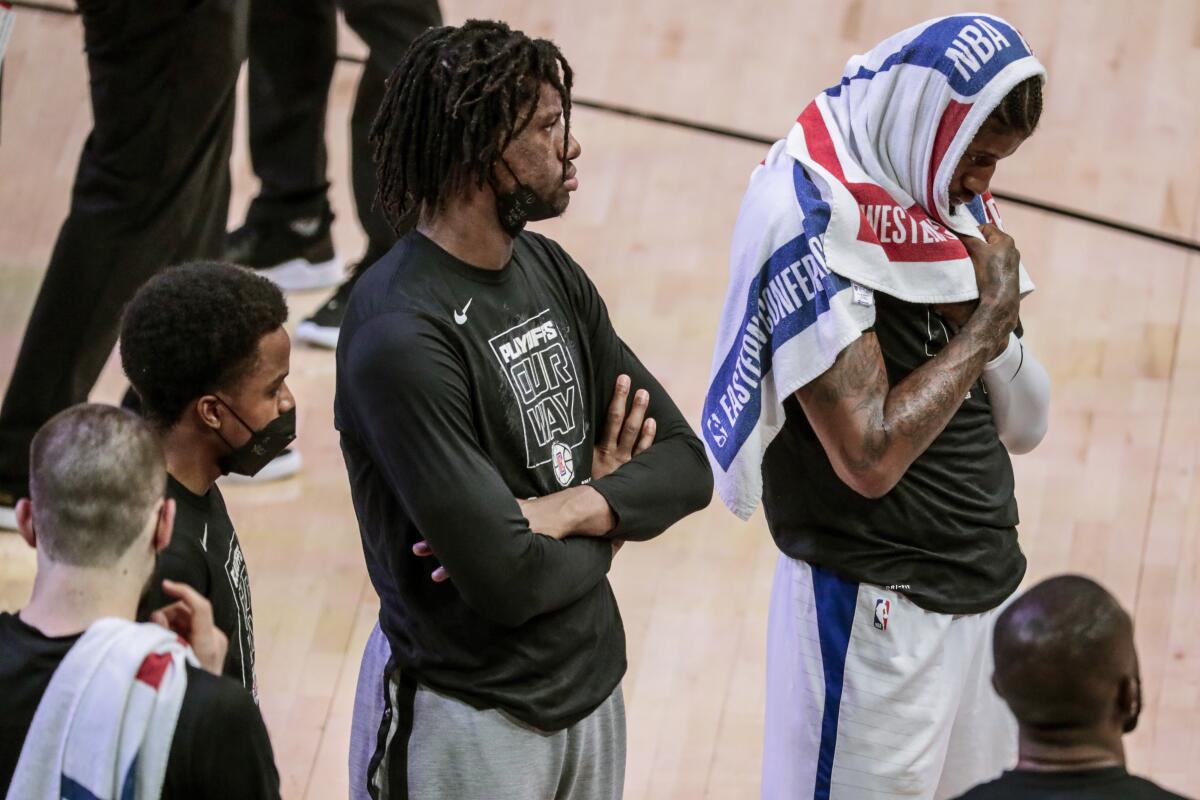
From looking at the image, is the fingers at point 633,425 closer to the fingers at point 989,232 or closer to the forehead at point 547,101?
the forehead at point 547,101

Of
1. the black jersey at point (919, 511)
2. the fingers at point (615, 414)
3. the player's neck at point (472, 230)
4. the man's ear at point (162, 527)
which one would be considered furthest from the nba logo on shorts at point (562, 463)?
the man's ear at point (162, 527)

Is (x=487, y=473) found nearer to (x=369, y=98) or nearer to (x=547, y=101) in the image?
(x=547, y=101)

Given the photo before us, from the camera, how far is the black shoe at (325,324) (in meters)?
4.30

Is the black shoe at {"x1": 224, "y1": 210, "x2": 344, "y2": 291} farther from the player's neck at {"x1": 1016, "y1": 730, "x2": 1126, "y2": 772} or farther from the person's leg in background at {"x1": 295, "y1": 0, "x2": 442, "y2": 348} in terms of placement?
the player's neck at {"x1": 1016, "y1": 730, "x2": 1126, "y2": 772}

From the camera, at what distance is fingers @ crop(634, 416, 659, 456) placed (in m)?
2.49

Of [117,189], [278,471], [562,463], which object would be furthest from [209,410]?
[278,471]

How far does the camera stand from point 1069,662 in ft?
6.05

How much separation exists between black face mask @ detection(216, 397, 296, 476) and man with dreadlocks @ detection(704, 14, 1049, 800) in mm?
634

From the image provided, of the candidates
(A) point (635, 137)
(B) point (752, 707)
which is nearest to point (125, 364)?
(B) point (752, 707)

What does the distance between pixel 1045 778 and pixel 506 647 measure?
0.73 m

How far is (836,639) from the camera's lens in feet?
8.24

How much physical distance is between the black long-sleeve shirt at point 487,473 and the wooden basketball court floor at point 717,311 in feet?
3.34

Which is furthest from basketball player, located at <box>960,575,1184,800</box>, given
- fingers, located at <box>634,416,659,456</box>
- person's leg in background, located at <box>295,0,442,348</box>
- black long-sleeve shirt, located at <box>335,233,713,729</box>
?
person's leg in background, located at <box>295,0,442,348</box>

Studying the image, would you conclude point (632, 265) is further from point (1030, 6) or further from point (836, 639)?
point (836, 639)
